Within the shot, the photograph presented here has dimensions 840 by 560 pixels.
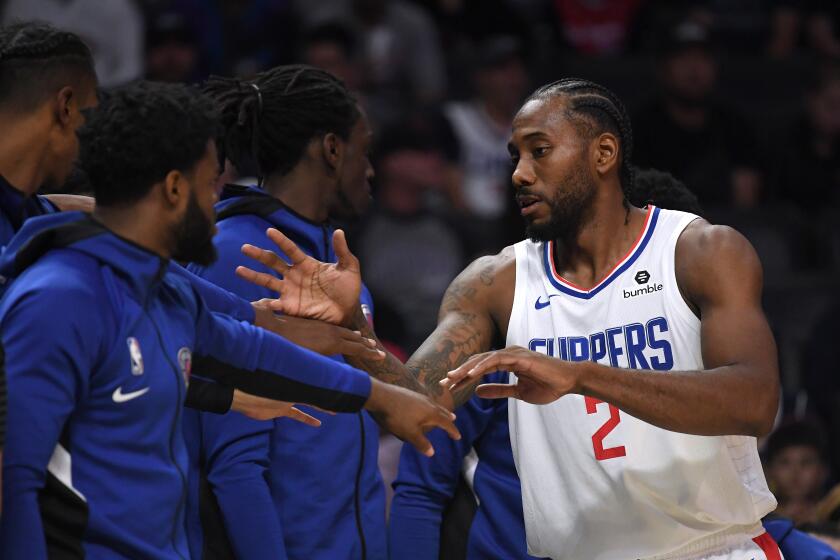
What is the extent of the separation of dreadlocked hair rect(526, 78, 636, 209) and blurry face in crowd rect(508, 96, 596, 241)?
0.05 meters

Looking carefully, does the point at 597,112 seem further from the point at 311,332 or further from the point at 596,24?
the point at 596,24

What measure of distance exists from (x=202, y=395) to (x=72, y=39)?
0.85 metres

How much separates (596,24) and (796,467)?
4528mm

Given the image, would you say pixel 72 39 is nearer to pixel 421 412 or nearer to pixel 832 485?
pixel 421 412

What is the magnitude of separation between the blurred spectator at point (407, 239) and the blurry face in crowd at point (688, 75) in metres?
1.54

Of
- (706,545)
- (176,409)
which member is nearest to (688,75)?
(706,545)

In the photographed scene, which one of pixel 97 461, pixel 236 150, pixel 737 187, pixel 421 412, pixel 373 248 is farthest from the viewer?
A: pixel 737 187

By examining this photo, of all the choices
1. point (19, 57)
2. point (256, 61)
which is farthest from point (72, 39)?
point (256, 61)

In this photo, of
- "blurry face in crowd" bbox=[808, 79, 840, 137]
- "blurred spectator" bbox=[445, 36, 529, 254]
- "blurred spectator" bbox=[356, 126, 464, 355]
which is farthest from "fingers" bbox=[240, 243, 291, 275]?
"blurry face in crowd" bbox=[808, 79, 840, 137]

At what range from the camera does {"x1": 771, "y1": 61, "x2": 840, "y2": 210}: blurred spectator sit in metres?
8.25

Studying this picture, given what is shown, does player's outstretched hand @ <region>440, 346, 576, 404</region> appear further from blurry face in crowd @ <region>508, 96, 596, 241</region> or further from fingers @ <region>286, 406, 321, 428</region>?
blurry face in crowd @ <region>508, 96, 596, 241</region>

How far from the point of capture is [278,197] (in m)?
3.69

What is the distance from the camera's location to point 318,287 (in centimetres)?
327

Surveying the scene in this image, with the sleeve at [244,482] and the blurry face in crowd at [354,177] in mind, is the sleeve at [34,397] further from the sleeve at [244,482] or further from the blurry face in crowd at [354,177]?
the blurry face in crowd at [354,177]
